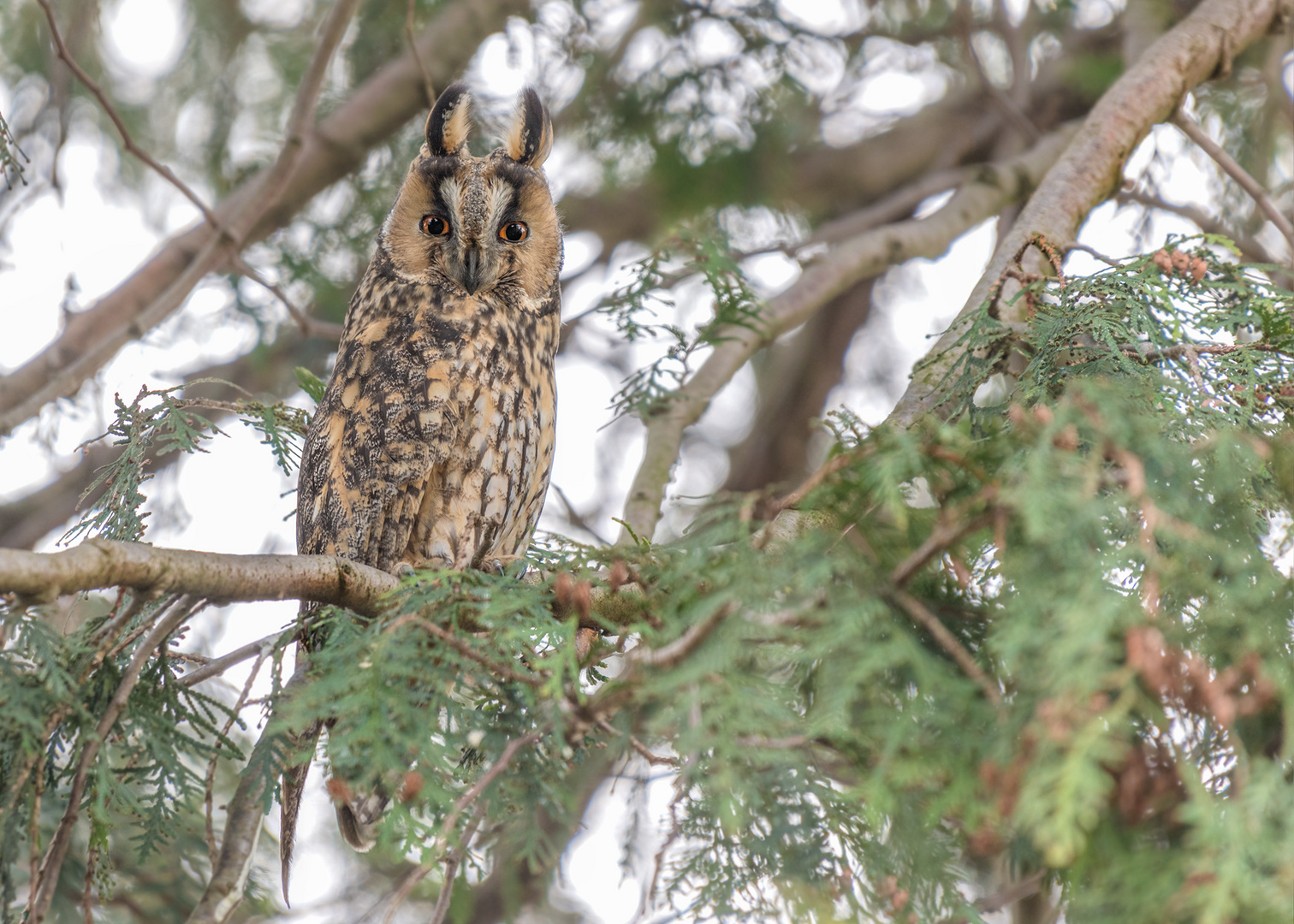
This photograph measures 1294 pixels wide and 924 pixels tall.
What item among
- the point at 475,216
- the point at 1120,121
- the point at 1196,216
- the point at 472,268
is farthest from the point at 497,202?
the point at 1196,216

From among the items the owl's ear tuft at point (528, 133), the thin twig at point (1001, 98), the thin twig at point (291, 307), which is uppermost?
the thin twig at point (1001, 98)

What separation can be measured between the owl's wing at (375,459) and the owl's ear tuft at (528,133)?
75 cm

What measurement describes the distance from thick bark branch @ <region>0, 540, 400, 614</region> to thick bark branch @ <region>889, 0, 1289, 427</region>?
1112 mm

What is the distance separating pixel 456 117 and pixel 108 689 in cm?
185

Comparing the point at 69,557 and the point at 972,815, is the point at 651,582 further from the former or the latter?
the point at 69,557

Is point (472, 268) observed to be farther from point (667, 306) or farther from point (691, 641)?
point (691, 641)

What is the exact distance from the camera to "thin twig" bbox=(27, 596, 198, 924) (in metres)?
1.43

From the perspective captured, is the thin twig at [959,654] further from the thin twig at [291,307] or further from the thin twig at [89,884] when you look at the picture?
the thin twig at [291,307]

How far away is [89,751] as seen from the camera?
150cm

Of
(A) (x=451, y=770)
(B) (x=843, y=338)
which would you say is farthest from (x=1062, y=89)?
(A) (x=451, y=770)

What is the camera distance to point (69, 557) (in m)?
1.42

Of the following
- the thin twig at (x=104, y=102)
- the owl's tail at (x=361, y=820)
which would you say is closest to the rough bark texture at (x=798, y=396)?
the thin twig at (x=104, y=102)

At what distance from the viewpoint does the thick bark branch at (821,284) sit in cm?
304

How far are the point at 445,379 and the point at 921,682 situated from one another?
5.77ft
